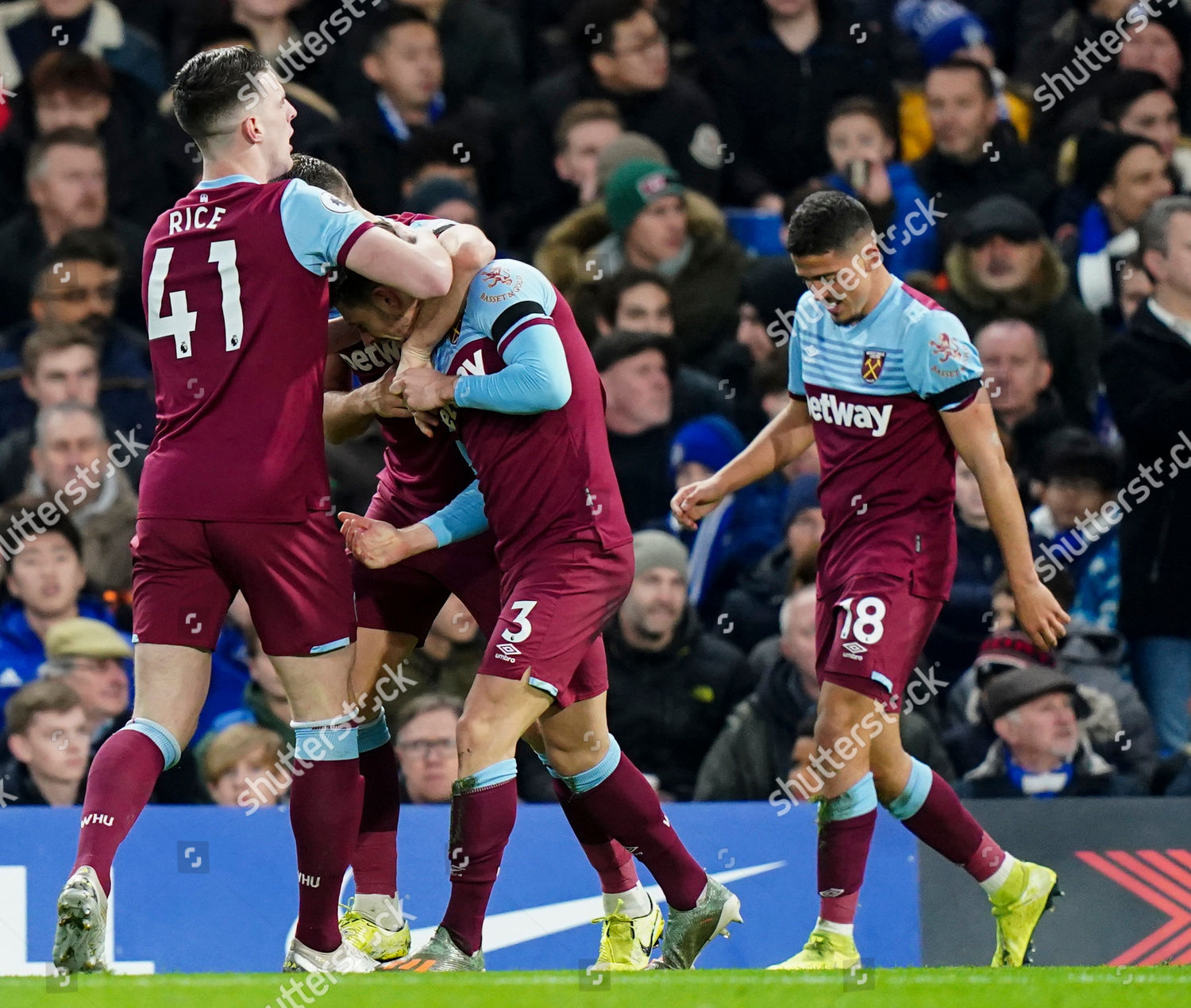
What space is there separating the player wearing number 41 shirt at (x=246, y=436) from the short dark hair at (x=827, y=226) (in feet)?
4.39

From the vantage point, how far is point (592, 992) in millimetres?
3891

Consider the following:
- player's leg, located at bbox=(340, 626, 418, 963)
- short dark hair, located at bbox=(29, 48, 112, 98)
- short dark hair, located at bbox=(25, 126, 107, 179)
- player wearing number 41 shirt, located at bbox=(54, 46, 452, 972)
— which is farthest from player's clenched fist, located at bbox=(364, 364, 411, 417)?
short dark hair, located at bbox=(29, 48, 112, 98)

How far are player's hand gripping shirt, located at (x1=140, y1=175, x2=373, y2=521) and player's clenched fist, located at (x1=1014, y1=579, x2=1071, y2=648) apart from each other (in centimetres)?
223

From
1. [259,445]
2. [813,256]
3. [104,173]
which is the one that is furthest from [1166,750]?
[104,173]

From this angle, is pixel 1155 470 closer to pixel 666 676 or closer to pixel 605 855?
pixel 666 676

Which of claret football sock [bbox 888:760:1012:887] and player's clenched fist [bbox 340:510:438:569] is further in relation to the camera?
claret football sock [bbox 888:760:1012:887]

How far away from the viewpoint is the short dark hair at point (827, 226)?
217 inches

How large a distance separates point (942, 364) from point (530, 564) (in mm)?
1489

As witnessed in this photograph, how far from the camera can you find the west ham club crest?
5.60 meters

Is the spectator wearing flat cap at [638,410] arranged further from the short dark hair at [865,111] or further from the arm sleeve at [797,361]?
the arm sleeve at [797,361]

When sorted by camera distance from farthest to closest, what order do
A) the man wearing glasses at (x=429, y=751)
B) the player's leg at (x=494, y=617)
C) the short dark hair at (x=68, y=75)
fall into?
the short dark hair at (x=68, y=75), the man wearing glasses at (x=429, y=751), the player's leg at (x=494, y=617)

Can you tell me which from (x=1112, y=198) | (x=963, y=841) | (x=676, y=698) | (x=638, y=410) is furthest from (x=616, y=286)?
(x=963, y=841)

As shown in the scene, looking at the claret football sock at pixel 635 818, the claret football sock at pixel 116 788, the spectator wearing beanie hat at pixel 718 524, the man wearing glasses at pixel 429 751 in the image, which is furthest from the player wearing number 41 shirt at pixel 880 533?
the spectator wearing beanie hat at pixel 718 524

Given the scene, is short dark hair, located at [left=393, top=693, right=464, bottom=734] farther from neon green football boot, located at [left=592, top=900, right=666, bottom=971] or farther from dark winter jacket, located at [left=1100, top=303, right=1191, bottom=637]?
dark winter jacket, located at [left=1100, top=303, right=1191, bottom=637]
